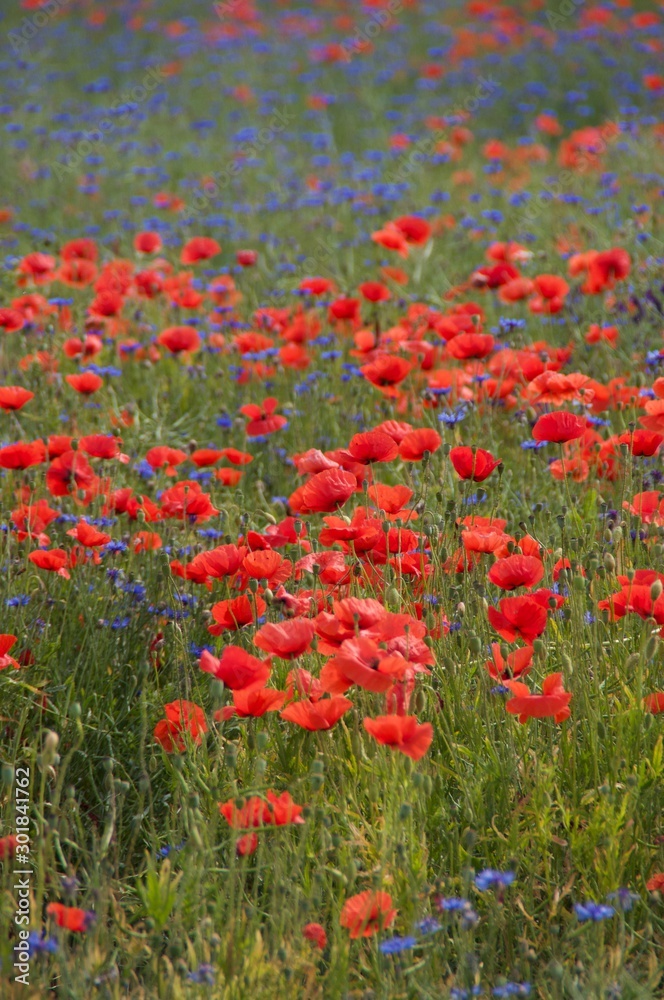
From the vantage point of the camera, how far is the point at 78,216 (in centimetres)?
667

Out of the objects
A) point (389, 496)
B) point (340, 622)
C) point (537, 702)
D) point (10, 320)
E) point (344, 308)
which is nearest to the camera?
point (537, 702)

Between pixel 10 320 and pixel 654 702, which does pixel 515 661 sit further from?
pixel 10 320

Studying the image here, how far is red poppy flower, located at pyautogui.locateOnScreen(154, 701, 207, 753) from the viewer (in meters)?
2.03

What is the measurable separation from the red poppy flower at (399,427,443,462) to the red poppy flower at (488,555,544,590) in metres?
0.45

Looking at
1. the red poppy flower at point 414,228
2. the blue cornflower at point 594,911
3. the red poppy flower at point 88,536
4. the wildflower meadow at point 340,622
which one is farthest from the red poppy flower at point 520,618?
the red poppy flower at point 414,228

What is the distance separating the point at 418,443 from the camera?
2414 mm

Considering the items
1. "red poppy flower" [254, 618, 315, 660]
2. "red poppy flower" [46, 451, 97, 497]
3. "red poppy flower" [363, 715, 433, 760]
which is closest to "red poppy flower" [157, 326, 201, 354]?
"red poppy flower" [46, 451, 97, 497]

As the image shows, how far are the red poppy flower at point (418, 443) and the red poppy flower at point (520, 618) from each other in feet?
1.85

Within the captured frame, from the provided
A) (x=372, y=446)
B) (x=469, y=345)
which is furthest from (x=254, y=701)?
(x=469, y=345)

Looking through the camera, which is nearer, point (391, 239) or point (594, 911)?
point (594, 911)

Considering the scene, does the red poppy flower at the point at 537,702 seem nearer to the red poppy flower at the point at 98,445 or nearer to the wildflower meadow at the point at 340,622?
the wildflower meadow at the point at 340,622

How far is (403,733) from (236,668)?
0.30m

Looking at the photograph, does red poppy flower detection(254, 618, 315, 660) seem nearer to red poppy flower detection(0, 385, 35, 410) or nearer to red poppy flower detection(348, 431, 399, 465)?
red poppy flower detection(348, 431, 399, 465)

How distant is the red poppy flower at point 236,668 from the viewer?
1710 millimetres
